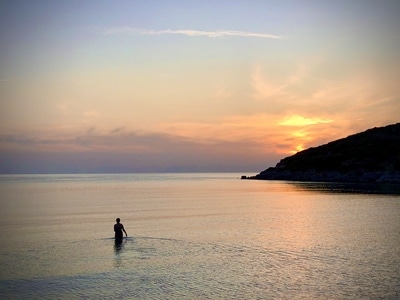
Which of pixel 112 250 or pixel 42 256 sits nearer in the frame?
pixel 42 256

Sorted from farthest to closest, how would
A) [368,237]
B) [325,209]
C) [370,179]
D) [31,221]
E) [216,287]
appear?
[370,179] < [325,209] < [31,221] < [368,237] < [216,287]

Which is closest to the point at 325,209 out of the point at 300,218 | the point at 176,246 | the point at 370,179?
the point at 300,218

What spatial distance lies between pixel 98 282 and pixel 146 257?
29.7 ft

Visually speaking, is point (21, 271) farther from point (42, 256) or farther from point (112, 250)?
point (112, 250)

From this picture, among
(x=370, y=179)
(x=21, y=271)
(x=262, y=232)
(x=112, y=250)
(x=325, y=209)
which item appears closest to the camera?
(x=21, y=271)

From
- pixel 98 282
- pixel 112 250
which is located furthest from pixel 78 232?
pixel 98 282

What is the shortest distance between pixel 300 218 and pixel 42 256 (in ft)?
150

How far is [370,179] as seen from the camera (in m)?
199

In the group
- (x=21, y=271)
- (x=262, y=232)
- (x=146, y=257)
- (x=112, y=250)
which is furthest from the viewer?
(x=262, y=232)

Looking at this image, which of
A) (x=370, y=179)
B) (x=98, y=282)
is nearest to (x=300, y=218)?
(x=98, y=282)

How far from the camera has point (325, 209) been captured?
8819cm

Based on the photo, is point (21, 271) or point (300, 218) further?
point (300, 218)

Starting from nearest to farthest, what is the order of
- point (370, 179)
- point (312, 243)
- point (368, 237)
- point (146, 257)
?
1. point (146, 257)
2. point (312, 243)
3. point (368, 237)
4. point (370, 179)

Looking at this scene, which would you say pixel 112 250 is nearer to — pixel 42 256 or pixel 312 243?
pixel 42 256
